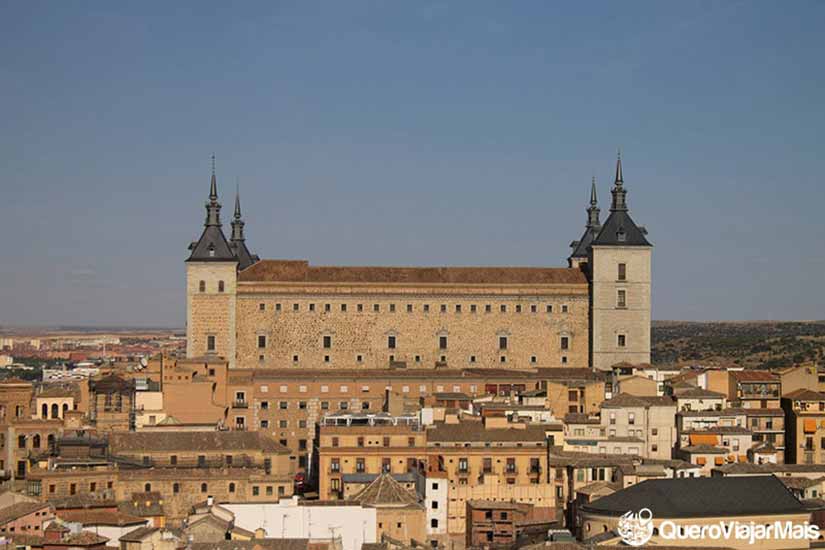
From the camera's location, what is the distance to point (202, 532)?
48.2 metres

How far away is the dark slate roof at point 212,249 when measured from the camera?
261ft

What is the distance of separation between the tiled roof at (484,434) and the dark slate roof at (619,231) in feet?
77.3

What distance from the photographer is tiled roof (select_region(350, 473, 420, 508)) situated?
52.1 metres

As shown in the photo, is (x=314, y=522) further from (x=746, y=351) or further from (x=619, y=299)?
(x=746, y=351)

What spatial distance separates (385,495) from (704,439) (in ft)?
53.6

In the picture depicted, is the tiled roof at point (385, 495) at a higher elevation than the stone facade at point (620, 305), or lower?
lower

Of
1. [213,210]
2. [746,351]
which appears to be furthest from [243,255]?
[746,351]

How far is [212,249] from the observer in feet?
262

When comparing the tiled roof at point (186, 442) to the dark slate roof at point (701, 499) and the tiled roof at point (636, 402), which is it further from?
the dark slate roof at point (701, 499)

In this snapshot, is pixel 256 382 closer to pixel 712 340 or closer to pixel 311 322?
pixel 311 322

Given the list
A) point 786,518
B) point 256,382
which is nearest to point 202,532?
point 786,518

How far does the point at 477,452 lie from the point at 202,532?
43.4 ft

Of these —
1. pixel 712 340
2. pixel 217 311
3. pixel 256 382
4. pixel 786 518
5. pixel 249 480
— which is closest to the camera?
pixel 786 518

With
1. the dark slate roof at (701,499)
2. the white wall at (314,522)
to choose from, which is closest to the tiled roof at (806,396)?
the dark slate roof at (701,499)
